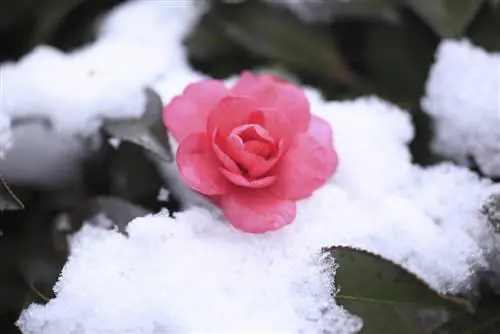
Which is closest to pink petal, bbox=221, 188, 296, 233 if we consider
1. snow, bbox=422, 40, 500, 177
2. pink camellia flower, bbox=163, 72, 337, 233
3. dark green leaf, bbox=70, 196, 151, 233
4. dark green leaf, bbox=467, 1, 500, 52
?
pink camellia flower, bbox=163, 72, 337, 233

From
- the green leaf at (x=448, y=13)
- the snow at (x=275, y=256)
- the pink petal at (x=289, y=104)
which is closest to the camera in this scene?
the snow at (x=275, y=256)

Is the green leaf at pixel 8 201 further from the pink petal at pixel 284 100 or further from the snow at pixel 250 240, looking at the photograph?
the pink petal at pixel 284 100

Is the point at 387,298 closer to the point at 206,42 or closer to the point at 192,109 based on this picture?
the point at 192,109

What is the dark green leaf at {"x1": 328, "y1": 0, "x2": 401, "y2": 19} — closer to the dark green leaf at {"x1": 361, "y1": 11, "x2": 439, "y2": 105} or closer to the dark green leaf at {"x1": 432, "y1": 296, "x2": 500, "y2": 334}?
the dark green leaf at {"x1": 361, "y1": 11, "x2": 439, "y2": 105}

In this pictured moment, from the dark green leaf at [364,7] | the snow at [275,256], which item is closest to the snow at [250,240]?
the snow at [275,256]

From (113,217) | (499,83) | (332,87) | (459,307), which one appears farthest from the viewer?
(332,87)

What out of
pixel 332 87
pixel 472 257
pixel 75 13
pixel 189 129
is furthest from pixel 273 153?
pixel 75 13

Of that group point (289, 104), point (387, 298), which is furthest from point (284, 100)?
point (387, 298)

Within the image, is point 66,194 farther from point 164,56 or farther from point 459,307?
point 459,307
